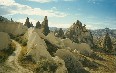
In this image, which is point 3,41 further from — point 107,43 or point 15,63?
point 107,43

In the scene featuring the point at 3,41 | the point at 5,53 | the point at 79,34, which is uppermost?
the point at 3,41

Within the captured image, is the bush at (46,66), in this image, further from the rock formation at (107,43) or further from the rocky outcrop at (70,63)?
the rock formation at (107,43)

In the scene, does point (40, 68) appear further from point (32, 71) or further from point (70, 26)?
point (70, 26)

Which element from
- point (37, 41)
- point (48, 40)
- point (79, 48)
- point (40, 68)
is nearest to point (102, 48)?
point (79, 48)

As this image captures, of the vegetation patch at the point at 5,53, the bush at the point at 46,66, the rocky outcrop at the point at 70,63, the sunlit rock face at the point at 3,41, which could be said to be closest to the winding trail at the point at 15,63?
the vegetation patch at the point at 5,53

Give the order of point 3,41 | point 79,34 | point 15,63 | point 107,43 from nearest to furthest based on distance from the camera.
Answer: point 15,63 < point 3,41 < point 107,43 < point 79,34

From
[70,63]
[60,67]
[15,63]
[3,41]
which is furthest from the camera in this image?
[3,41]

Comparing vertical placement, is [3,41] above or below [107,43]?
above

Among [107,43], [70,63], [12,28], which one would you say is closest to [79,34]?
[107,43]
